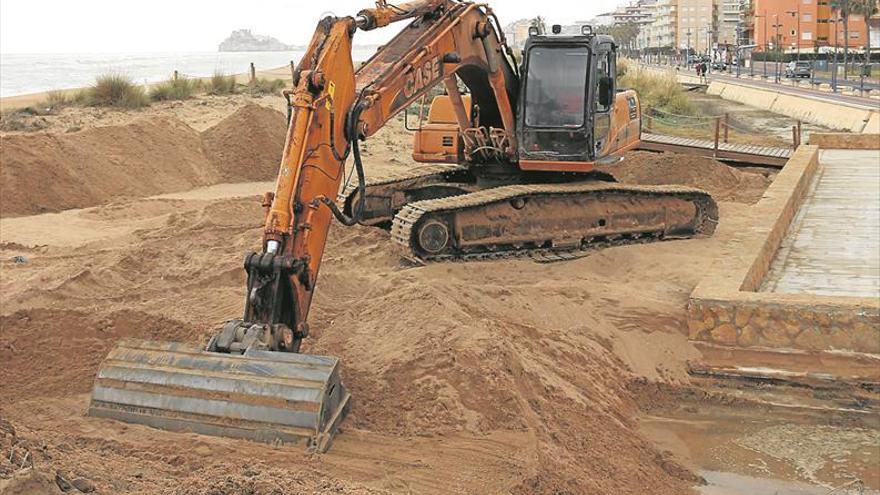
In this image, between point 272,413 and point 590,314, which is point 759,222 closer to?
point 590,314

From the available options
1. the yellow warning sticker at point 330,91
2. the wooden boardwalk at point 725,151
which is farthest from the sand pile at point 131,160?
the yellow warning sticker at point 330,91

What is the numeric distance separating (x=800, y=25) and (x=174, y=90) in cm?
7115

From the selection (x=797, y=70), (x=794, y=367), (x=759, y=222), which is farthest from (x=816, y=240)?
(x=797, y=70)

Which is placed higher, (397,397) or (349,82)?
(349,82)

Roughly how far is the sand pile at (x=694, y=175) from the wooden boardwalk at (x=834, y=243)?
1710 millimetres

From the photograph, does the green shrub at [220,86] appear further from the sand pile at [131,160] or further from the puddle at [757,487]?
the puddle at [757,487]

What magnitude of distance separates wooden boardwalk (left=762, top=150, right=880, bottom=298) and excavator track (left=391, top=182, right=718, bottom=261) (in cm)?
139

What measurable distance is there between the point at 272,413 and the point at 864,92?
138 ft

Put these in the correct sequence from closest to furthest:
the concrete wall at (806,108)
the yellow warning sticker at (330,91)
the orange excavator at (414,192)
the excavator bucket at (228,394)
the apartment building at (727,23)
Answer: the excavator bucket at (228,394)
the orange excavator at (414,192)
the yellow warning sticker at (330,91)
the concrete wall at (806,108)
the apartment building at (727,23)

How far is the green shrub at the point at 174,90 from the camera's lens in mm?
28094

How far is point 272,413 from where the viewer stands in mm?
5629

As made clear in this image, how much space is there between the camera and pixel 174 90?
28625mm

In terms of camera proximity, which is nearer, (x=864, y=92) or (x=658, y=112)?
(x=658, y=112)

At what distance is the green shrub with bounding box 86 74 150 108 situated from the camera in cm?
2572
